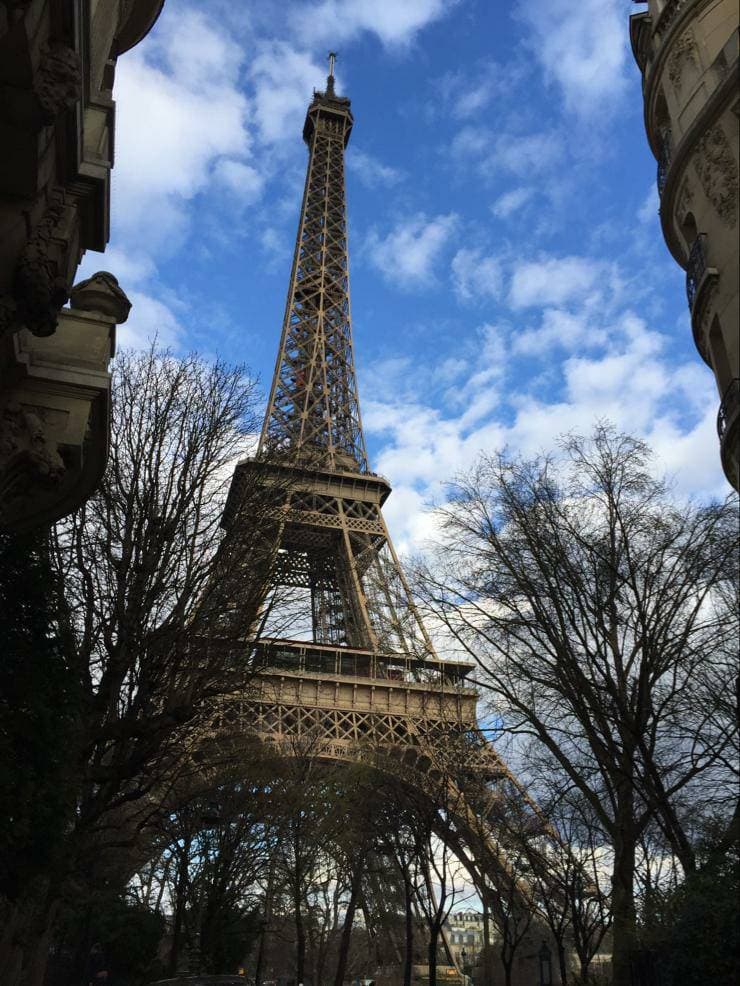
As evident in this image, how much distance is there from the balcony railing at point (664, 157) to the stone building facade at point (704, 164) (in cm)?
2

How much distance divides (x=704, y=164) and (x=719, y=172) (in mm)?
514

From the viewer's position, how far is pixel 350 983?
183 feet

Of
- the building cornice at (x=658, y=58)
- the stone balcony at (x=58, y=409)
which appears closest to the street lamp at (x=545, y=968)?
the building cornice at (x=658, y=58)

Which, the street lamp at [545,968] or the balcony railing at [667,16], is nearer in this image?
the balcony railing at [667,16]

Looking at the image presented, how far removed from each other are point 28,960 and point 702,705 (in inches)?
446

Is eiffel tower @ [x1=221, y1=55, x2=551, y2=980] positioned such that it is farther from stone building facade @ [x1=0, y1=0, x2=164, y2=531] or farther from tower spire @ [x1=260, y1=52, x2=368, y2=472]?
stone building facade @ [x1=0, y1=0, x2=164, y2=531]

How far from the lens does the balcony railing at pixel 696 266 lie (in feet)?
45.0

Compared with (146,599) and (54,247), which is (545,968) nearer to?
(146,599)

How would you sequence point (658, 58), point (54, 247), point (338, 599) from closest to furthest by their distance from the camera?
point (54, 247), point (658, 58), point (338, 599)

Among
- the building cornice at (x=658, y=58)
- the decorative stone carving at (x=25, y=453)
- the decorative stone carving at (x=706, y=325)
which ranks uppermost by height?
the building cornice at (x=658, y=58)

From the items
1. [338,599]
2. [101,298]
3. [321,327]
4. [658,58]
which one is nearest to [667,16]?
[658,58]

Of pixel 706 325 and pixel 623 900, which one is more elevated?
pixel 706 325

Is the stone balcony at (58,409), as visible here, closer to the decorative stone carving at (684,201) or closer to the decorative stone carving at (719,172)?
the decorative stone carving at (719,172)

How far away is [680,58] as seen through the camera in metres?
15.4
